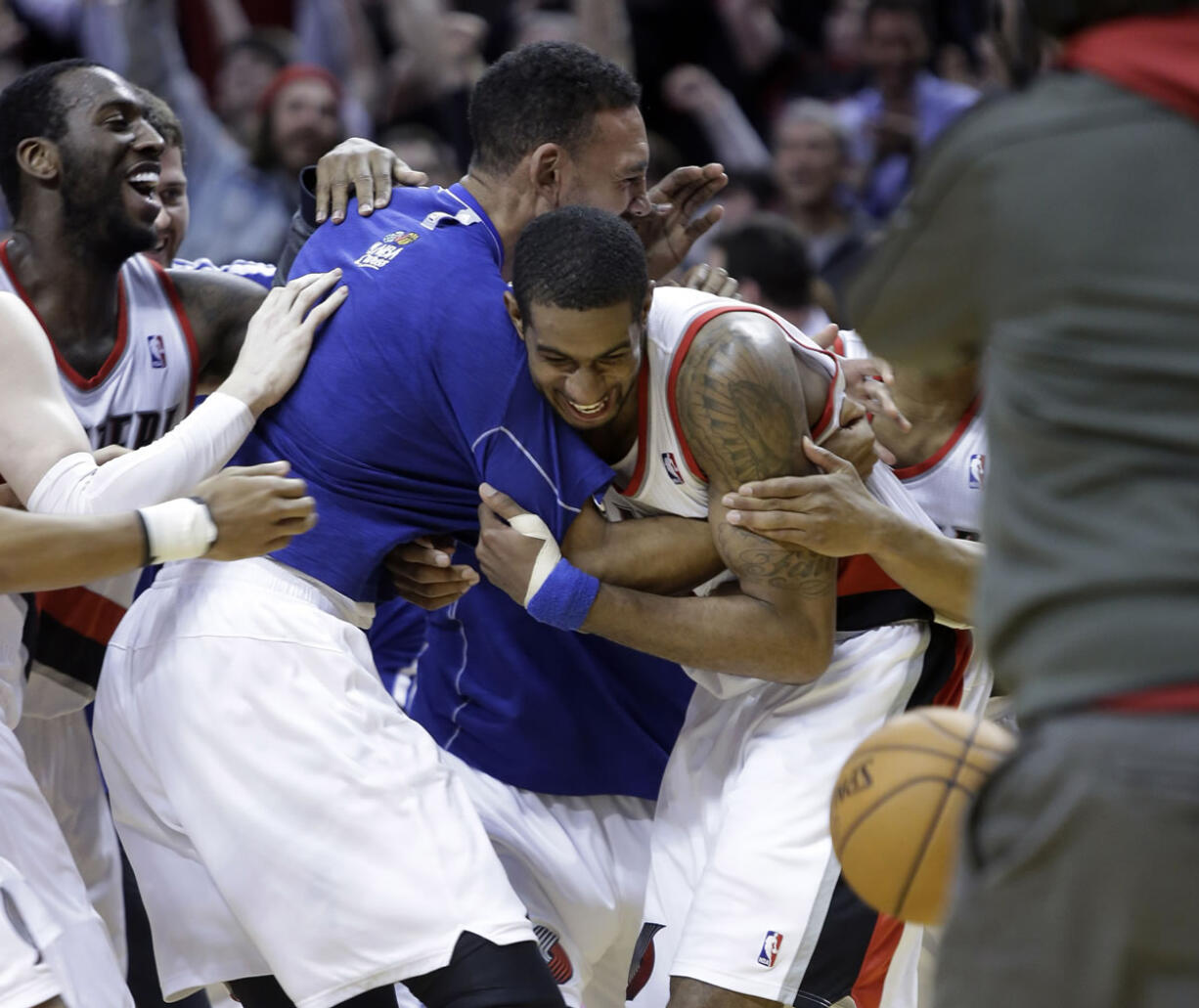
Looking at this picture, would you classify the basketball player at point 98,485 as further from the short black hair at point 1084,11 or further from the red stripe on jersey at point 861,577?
the short black hair at point 1084,11

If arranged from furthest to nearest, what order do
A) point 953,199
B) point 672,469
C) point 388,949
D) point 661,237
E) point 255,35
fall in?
point 255,35, point 661,237, point 672,469, point 388,949, point 953,199

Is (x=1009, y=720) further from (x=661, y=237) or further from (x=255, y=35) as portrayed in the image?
(x=255, y=35)

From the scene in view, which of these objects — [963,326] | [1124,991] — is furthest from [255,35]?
[1124,991]

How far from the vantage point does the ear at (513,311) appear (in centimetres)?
369

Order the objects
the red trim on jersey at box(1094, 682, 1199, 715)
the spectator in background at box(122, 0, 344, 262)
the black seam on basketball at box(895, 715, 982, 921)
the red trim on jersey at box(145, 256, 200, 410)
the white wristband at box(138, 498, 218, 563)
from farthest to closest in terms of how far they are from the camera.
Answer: the spectator in background at box(122, 0, 344, 262)
the red trim on jersey at box(145, 256, 200, 410)
the white wristband at box(138, 498, 218, 563)
the black seam on basketball at box(895, 715, 982, 921)
the red trim on jersey at box(1094, 682, 1199, 715)

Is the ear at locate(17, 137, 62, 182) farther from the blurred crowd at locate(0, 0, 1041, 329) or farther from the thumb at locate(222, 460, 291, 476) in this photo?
the blurred crowd at locate(0, 0, 1041, 329)

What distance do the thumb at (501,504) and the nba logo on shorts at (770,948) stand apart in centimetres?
113

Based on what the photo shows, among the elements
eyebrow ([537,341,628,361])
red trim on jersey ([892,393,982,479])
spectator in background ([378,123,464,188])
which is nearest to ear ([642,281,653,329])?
eyebrow ([537,341,628,361])

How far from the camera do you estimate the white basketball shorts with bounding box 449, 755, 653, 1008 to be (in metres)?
4.21

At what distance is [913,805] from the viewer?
2768 mm

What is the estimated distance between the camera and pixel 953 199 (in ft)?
7.27

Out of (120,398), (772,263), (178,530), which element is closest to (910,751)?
(178,530)

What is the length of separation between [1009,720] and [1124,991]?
9.23 feet

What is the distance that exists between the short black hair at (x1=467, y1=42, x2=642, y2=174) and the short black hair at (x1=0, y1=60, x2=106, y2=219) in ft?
3.79
